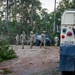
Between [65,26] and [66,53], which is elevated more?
[65,26]

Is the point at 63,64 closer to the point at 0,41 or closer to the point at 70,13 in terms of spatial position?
the point at 70,13

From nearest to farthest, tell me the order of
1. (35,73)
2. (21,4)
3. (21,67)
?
(35,73) → (21,67) → (21,4)

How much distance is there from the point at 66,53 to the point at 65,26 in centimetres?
89

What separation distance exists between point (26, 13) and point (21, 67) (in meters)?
44.5

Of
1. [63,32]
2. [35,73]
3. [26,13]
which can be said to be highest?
[26,13]

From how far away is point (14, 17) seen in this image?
58.7 m

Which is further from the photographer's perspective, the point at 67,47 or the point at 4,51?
the point at 4,51

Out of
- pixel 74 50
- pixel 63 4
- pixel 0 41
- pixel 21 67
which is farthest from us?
pixel 63 4

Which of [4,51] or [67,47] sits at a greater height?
[67,47]

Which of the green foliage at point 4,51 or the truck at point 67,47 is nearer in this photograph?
the truck at point 67,47

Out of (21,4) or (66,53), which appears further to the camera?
(21,4)

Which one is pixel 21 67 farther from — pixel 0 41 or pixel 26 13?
pixel 26 13

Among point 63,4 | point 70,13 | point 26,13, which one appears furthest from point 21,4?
point 70,13

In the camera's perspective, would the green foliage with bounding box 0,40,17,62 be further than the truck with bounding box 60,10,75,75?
Yes
